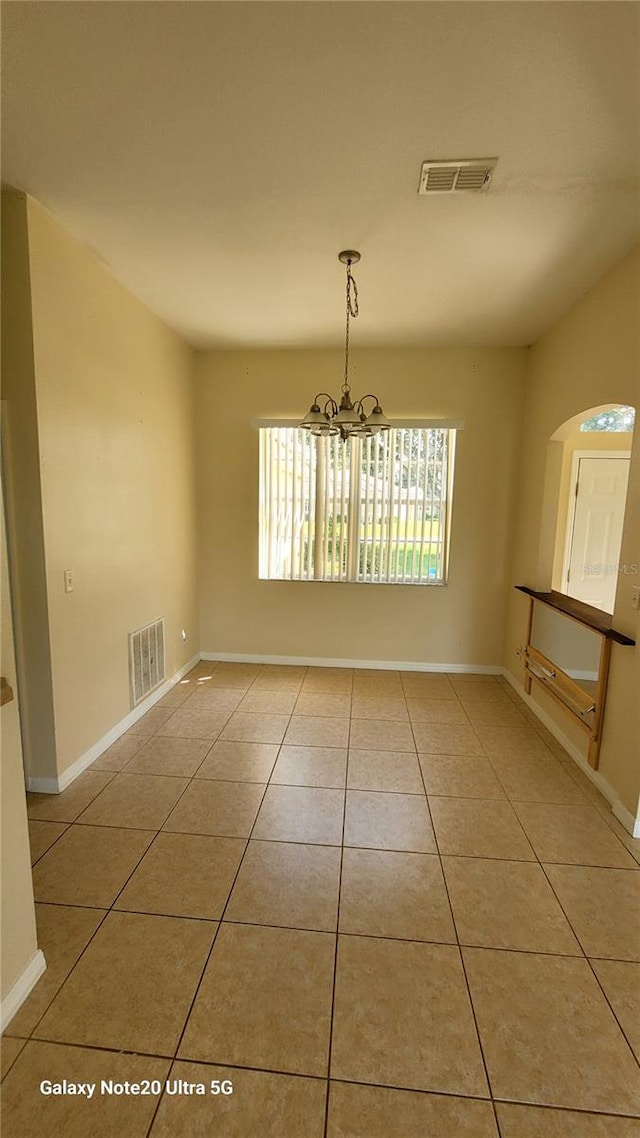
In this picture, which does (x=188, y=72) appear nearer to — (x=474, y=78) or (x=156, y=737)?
(x=474, y=78)

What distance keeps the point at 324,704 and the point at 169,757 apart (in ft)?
4.18

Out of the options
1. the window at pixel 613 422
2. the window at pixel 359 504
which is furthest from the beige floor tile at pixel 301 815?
the window at pixel 613 422

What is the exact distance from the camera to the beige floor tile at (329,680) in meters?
3.96

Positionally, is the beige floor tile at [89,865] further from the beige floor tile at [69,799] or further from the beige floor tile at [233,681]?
the beige floor tile at [233,681]

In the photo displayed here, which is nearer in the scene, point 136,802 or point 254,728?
point 136,802

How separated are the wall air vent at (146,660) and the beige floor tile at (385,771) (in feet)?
5.28

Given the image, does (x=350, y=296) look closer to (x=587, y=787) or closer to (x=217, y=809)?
(x=217, y=809)

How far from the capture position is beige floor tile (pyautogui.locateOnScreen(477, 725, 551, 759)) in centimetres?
297

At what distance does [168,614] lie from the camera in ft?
12.6

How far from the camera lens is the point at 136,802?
94.9 inches

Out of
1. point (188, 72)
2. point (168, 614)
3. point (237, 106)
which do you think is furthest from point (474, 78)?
Answer: point (168, 614)

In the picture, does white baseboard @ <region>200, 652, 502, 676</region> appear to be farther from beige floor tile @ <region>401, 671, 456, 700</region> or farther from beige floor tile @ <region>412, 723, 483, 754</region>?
beige floor tile @ <region>412, 723, 483, 754</region>

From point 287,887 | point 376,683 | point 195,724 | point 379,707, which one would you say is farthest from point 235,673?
point 287,887

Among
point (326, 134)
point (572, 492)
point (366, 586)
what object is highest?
point (326, 134)
